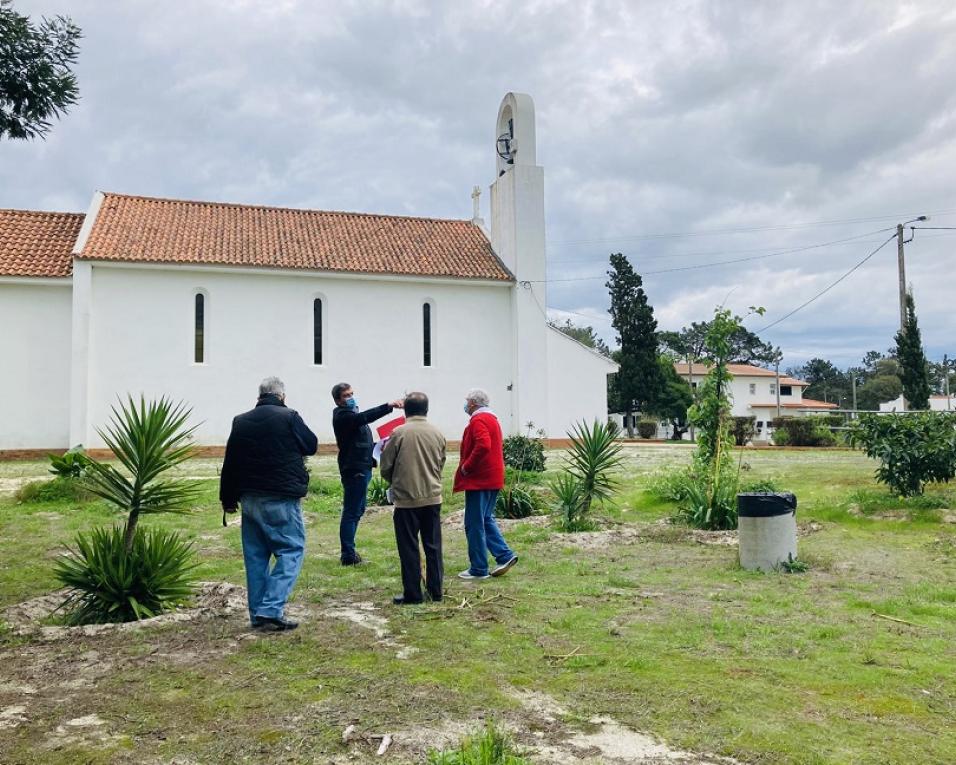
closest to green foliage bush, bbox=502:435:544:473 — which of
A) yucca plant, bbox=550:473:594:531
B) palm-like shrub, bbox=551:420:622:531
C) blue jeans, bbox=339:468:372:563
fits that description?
palm-like shrub, bbox=551:420:622:531

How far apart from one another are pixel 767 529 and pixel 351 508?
4.43 metres

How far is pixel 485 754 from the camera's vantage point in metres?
3.37

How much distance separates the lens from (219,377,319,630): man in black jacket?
6121 mm

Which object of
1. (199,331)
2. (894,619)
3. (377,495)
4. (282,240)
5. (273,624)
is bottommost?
(894,619)

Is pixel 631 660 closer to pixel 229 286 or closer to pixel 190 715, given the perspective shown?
pixel 190 715

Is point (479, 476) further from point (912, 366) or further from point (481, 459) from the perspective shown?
point (912, 366)

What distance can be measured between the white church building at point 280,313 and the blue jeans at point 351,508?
18.5m

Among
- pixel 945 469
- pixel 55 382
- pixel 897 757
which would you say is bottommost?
pixel 897 757

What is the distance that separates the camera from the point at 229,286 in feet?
87.0

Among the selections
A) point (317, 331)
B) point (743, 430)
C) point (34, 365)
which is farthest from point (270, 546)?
point (743, 430)

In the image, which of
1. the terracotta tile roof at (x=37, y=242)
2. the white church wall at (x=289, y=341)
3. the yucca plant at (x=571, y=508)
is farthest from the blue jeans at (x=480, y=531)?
the terracotta tile roof at (x=37, y=242)

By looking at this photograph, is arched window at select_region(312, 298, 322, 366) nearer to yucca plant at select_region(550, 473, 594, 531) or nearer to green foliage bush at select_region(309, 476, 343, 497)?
green foliage bush at select_region(309, 476, 343, 497)

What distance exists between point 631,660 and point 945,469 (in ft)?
28.1

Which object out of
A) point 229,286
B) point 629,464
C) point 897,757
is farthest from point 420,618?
point 229,286
